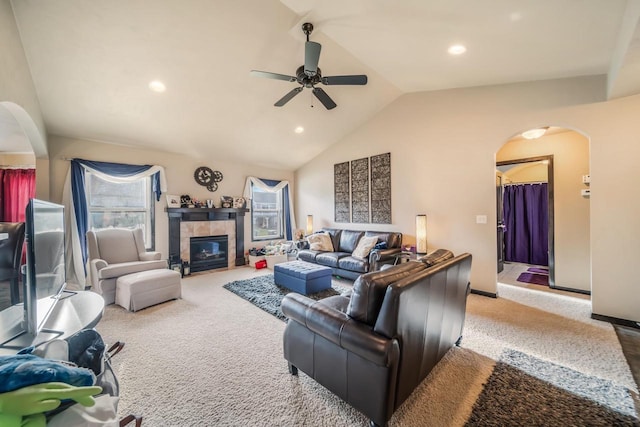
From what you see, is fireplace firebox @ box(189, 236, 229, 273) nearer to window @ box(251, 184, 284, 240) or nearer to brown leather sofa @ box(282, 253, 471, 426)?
window @ box(251, 184, 284, 240)

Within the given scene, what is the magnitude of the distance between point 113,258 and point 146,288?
3.53 ft

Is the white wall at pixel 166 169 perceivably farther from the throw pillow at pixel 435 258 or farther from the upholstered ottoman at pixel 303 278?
the throw pillow at pixel 435 258

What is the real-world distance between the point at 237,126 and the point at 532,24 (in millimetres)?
4137

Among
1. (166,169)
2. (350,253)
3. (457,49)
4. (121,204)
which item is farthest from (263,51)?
(121,204)

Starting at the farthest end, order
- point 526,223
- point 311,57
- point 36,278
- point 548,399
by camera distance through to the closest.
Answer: point 526,223 < point 311,57 < point 548,399 < point 36,278

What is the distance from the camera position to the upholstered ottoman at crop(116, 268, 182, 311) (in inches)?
128

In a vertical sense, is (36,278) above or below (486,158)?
below

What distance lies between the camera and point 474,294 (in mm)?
3959

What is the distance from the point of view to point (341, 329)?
5.27 feet

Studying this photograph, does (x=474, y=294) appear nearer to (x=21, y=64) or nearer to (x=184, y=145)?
(x=184, y=145)

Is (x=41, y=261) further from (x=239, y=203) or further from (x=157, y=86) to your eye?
(x=239, y=203)

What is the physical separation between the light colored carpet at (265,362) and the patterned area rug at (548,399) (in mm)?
92

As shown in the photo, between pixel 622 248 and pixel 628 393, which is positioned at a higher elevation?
pixel 622 248

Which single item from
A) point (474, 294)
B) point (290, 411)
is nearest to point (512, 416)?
point (290, 411)
